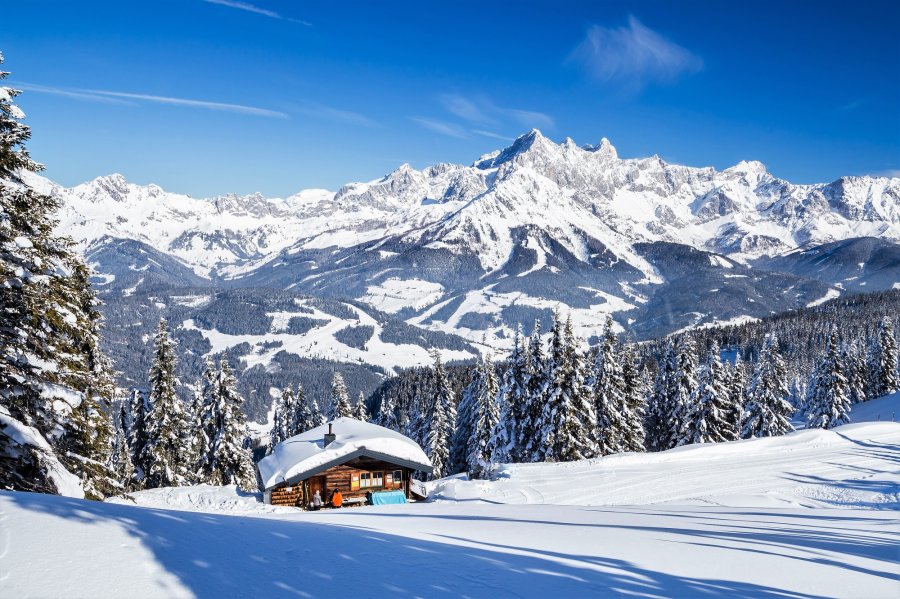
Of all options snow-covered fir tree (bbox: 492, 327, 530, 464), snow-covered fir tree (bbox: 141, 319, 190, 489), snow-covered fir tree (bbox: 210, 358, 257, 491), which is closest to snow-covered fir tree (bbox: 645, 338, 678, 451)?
snow-covered fir tree (bbox: 492, 327, 530, 464)

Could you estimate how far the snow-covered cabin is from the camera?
77.0 ft

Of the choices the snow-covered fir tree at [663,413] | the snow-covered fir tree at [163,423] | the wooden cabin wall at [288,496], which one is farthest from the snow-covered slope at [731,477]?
the snow-covered fir tree at [663,413]

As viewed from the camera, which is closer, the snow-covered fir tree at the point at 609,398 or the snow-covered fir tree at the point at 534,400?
the snow-covered fir tree at the point at 534,400

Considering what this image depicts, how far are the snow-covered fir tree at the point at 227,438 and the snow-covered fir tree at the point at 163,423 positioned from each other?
287cm

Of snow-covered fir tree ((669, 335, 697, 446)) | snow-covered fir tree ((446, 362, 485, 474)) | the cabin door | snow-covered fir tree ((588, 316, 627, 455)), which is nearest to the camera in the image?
the cabin door

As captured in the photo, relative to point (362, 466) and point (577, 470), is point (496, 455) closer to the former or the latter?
point (577, 470)

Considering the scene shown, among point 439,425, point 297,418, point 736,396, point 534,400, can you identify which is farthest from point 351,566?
point 297,418

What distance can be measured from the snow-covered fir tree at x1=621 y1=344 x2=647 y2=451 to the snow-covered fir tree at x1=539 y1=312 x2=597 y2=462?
314 inches

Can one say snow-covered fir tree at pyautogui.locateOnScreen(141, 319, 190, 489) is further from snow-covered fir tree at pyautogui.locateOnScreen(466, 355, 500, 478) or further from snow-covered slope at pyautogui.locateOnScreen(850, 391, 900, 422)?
snow-covered slope at pyautogui.locateOnScreen(850, 391, 900, 422)

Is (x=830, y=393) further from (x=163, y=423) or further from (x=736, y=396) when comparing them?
(x=163, y=423)

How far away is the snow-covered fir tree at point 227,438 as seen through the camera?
35062mm

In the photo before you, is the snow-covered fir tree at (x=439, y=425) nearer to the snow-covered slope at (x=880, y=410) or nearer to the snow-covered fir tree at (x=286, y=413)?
the snow-covered fir tree at (x=286, y=413)

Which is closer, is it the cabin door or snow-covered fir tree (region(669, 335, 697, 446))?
the cabin door

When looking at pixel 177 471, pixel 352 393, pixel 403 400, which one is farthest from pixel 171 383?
pixel 352 393
